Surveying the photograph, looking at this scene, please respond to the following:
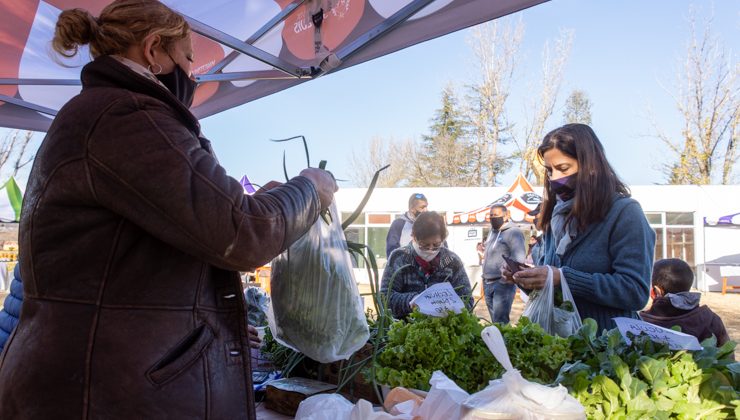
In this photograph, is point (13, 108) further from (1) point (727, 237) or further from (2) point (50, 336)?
(1) point (727, 237)

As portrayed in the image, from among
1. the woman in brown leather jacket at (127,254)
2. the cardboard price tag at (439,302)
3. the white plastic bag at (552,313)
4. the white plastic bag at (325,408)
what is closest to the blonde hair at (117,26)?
the woman in brown leather jacket at (127,254)

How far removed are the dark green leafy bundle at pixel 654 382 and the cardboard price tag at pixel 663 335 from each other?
0.02 meters

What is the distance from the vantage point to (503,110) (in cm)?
2706

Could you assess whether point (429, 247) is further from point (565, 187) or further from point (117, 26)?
point (117, 26)

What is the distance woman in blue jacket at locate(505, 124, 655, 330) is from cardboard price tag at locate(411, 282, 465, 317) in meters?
0.46

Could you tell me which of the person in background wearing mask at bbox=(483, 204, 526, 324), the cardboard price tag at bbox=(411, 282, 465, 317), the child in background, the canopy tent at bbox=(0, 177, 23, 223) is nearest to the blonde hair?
the cardboard price tag at bbox=(411, 282, 465, 317)

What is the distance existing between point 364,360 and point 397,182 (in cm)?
3060

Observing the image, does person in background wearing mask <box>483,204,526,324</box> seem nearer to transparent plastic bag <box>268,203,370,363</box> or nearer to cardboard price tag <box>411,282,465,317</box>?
cardboard price tag <box>411,282,465,317</box>

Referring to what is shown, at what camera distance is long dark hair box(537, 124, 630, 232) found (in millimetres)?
1886

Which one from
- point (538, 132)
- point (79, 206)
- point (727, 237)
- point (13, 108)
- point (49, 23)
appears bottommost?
point (727, 237)

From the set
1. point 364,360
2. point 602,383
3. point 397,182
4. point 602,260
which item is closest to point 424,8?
point 602,260

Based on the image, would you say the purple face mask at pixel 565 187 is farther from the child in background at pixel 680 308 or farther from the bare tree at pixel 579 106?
the bare tree at pixel 579 106

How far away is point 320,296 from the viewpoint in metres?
1.25

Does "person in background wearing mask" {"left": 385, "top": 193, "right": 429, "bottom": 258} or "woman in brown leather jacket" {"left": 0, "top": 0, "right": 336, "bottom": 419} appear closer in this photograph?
"woman in brown leather jacket" {"left": 0, "top": 0, "right": 336, "bottom": 419}
